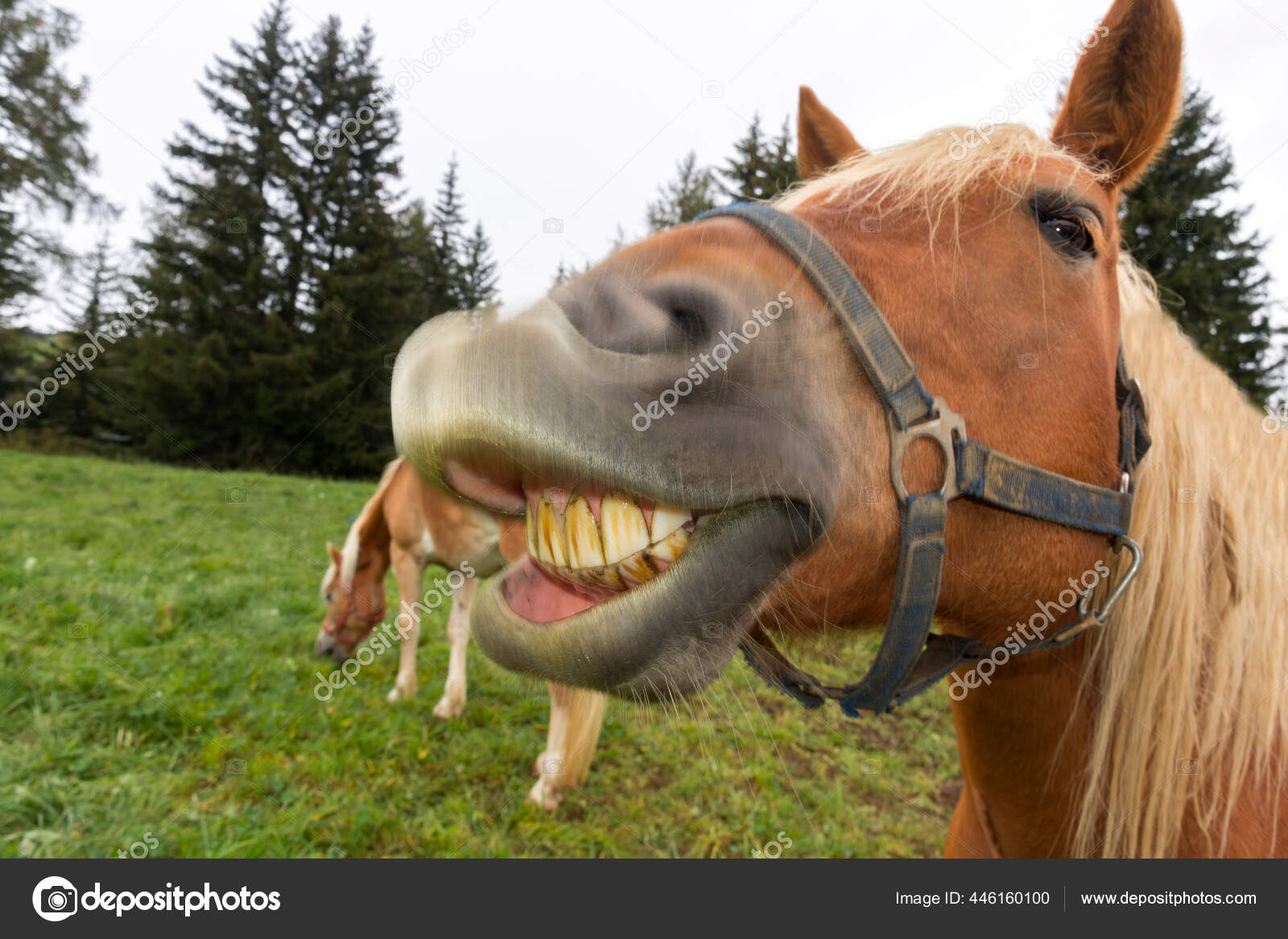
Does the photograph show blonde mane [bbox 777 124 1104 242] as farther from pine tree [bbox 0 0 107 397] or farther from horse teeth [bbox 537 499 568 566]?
pine tree [bbox 0 0 107 397]

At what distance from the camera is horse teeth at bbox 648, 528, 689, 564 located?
3.40ft

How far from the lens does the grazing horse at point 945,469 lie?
0.96 meters

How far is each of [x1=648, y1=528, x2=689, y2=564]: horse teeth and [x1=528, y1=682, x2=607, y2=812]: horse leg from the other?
2.86 metres

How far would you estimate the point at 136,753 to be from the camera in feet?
11.3

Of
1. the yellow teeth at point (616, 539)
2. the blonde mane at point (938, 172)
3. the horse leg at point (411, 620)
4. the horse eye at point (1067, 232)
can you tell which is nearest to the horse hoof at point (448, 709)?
the horse leg at point (411, 620)

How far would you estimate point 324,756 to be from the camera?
3.74 m

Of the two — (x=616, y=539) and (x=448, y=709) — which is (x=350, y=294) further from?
A: (x=616, y=539)

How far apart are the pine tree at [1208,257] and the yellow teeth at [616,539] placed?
15.6 meters

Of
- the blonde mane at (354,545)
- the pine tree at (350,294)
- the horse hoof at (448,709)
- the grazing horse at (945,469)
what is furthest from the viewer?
the pine tree at (350,294)

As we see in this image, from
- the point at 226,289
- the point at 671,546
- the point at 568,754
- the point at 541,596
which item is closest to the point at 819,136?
the point at 671,546

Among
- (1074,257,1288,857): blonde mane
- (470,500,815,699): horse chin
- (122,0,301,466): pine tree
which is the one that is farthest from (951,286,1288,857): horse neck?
(122,0,301,466): pine tree
